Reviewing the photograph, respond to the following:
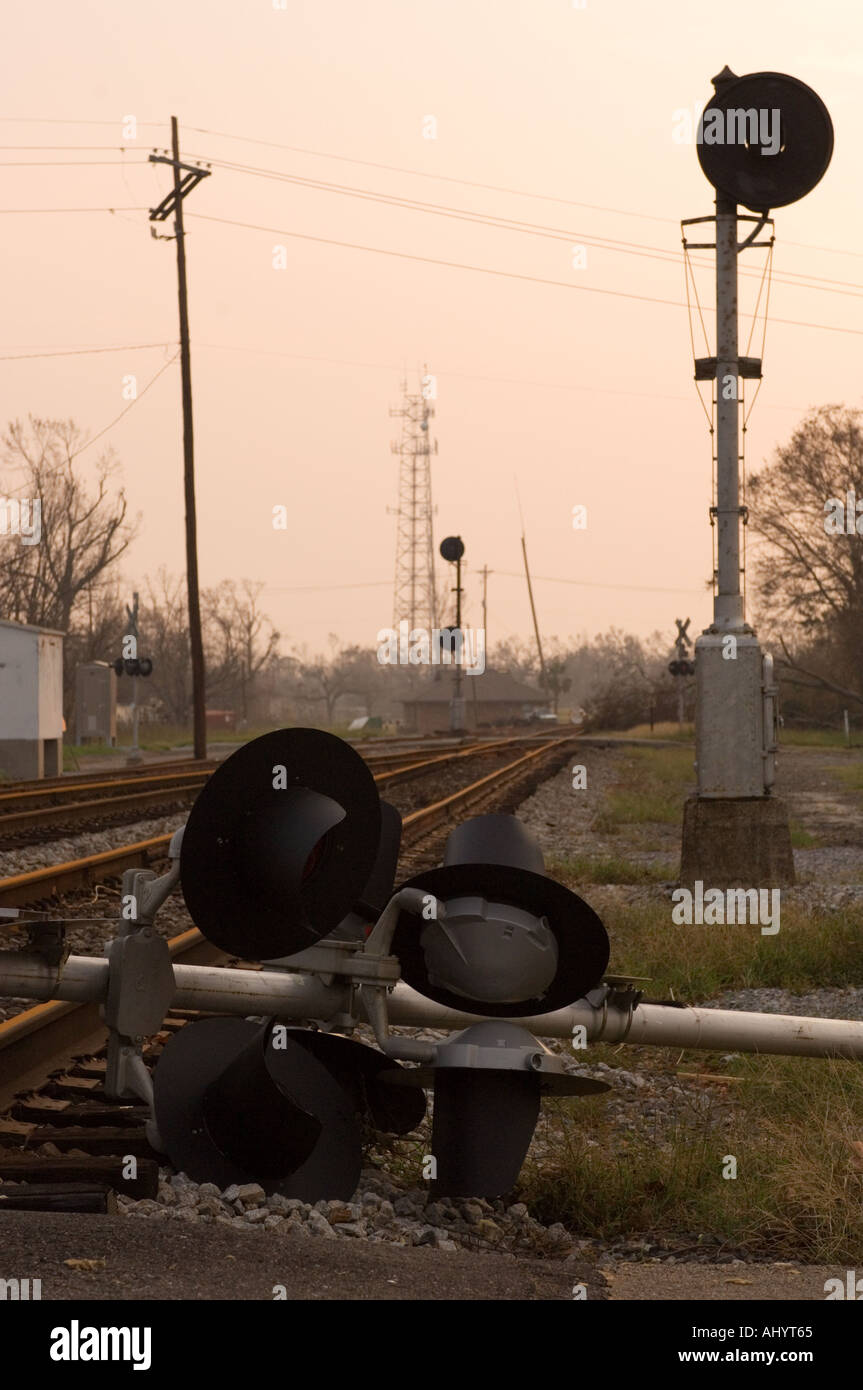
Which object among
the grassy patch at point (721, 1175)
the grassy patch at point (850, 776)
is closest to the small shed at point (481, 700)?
the grassy patch at point (850, 776)

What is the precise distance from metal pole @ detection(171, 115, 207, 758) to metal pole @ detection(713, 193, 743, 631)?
1937 centimetres

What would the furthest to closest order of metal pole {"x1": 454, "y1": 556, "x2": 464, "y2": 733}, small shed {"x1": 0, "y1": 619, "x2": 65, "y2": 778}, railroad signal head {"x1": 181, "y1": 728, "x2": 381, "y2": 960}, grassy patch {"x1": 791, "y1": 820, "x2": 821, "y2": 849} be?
1. metal pole {"x1": 454, "y1": 556, "x2": 464, "y2": 733}
2. small shed {"x1": 0, "y1": 619, "x2": 65, "y2": 778}
3. grassy patch {"x1": 791, "y1": 820, "x2": 821, "y2": 849}
4. railroad signal head {"x1": 181, "y1": 728, "x2": 381, "y2": 960}

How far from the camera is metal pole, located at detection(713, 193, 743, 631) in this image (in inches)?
435

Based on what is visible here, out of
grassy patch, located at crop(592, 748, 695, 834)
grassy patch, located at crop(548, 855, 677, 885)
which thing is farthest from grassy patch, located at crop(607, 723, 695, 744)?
grassy patch, located at crop(548, 855, 677, 885)

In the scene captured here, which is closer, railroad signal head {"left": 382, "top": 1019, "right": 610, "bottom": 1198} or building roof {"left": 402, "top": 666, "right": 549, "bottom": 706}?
railroad signal head {"left": 382, "top": 1019, "right": 610, "bottom": 1198}

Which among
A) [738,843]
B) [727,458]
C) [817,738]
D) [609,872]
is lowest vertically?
[817,738]

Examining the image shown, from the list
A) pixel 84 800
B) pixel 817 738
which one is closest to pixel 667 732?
pixel 817 738

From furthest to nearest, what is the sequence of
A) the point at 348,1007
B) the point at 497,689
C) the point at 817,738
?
the point at 497,689
the point at 817,738
the point at 348,1007

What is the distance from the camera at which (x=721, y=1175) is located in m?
4.16

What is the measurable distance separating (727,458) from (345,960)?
792cm

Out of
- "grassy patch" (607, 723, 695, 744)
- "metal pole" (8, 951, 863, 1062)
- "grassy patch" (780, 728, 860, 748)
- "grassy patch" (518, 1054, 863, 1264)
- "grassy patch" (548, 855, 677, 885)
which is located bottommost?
"grassy patch" (780, 728, 860, 748)

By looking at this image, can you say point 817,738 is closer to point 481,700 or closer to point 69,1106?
point 69,1106

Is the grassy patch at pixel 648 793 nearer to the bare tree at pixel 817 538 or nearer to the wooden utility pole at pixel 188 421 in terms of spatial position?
the wooden utility pole at pixel 188 421

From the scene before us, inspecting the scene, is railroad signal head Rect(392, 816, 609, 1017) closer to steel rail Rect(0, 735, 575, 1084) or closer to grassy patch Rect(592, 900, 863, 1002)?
steel rail Rect(0, 735, 575, 1084)
